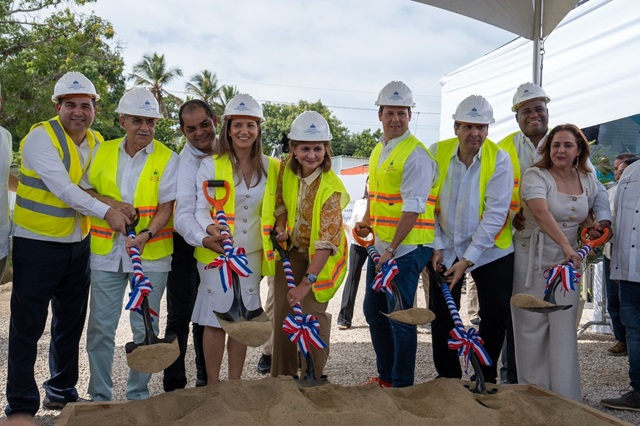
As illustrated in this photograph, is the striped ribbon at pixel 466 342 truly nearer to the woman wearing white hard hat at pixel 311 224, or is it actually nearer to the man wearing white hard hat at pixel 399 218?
the man wearing white hard hat at pixel 399 218

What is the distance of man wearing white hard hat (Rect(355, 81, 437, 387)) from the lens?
3777 mm

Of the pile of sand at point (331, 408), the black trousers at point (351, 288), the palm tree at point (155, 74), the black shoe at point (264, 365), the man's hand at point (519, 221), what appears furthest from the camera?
the palm tree at point (155, 74)

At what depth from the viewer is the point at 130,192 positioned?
364 centimetres

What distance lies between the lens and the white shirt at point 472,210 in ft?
12.5

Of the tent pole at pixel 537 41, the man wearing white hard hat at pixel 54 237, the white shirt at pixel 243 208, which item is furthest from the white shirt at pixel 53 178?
the tent pole at pixel 537 41

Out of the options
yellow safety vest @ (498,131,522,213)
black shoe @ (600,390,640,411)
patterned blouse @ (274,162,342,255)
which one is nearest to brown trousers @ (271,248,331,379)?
patterned blouse @ (274,162,342,255)

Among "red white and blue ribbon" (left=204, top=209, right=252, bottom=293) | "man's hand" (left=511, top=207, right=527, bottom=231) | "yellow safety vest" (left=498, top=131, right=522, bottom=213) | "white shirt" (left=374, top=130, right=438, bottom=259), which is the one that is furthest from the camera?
"yellow safety vest" (left=498, top=131, right=522, bottom=213)

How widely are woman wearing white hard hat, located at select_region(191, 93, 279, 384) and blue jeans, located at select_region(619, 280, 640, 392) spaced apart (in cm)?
235

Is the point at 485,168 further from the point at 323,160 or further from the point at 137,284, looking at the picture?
the point at 137,284

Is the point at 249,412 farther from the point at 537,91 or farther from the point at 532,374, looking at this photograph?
the point at 537,91

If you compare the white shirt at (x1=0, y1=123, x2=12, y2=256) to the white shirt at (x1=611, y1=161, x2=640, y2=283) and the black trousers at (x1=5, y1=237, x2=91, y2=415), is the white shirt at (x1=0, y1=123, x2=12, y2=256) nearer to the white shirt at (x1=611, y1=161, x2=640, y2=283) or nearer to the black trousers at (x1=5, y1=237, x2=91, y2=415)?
the black trousers at (x1=5, y1=237, x2=91, y2=415)

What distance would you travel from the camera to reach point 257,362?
17.5 feet

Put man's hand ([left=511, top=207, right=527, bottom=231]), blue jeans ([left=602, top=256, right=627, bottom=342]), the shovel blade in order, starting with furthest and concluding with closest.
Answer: blue jeans ([left=602, top=256, right=627, bottom=342])
man's hand ([left=511, top=207, right=527, bottom=231])
the shovel blade

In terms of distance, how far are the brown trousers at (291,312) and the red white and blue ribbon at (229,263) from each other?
547mm
